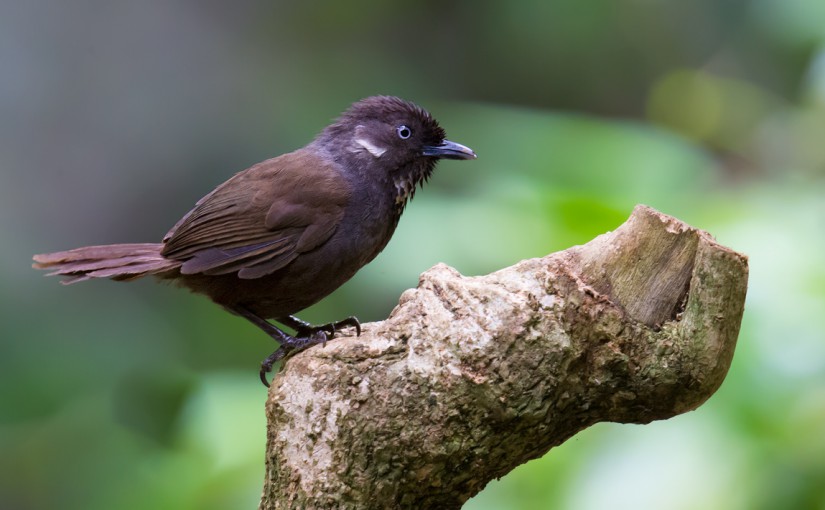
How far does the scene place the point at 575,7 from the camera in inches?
301

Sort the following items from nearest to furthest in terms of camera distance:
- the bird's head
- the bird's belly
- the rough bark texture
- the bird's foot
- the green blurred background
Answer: the rough bark texture → the bird's foot → the bird's belly → the green blurred background → the bird's head

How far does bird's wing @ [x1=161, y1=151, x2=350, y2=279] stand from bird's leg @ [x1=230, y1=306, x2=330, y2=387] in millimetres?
189

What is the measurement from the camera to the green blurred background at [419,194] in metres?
3.52

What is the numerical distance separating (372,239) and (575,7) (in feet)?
16.0

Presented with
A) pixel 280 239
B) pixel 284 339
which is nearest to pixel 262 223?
pixel 280 239

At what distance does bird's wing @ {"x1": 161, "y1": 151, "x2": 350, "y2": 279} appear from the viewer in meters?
3.37

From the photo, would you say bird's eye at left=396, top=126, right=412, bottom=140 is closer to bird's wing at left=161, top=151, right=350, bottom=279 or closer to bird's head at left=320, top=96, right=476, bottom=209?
bird's head at left=320, top=96, right=476, bottom=209

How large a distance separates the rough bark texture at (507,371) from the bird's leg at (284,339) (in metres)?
0.34

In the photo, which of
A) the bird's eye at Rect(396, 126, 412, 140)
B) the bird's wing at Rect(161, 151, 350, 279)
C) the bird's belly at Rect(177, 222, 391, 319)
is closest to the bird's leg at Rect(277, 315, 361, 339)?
the bird's belly at Rect(177, 222, 391, 319)

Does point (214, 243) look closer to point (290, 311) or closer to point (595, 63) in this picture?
point (290, 311)

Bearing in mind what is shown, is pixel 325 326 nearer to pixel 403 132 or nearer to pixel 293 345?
pixel 293 345

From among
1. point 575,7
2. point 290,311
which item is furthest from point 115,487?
point 575,7

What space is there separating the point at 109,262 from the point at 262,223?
0.60 metres

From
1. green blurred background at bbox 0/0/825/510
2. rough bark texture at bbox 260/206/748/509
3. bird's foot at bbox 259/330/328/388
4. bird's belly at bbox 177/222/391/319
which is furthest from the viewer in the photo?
green blurred background at bbox 0/0/825/510
